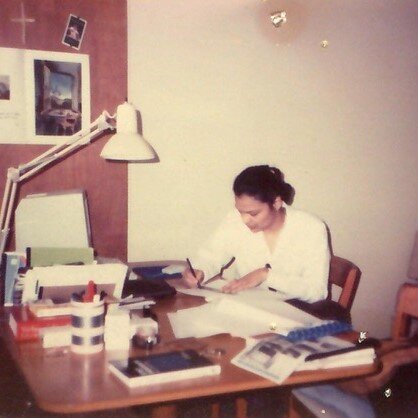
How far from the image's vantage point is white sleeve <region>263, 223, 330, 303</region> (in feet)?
6.89

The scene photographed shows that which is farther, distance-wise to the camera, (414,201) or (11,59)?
(414,201)

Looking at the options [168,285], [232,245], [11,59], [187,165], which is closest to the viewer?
[168,285]

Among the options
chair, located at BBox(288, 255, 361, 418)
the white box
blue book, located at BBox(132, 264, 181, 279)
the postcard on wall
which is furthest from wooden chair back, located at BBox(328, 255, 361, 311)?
the postcard on wall

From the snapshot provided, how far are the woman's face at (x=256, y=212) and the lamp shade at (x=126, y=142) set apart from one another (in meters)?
0.45

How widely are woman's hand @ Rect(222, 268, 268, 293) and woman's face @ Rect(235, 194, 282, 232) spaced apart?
10.0 inches

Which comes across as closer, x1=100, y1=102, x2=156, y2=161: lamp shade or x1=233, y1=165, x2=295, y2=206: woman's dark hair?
x1=100, y1=102, x2=156, y2=161: lamp shade

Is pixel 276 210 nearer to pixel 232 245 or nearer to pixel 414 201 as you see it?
pixel 232 245

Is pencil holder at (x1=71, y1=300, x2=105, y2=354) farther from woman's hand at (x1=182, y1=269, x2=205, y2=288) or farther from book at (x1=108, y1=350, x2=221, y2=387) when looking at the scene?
woman's hand at (x1=182, y1=269, x2=205, y2=288)

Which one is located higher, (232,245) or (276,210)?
(276,210)

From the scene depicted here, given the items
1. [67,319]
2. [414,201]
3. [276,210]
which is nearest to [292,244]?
[276,210]

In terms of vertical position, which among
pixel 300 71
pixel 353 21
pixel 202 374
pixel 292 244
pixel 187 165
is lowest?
pixel 202 374

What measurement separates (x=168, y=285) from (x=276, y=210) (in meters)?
0.60

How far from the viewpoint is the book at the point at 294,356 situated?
1.35 m

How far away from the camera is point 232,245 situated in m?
2.46
